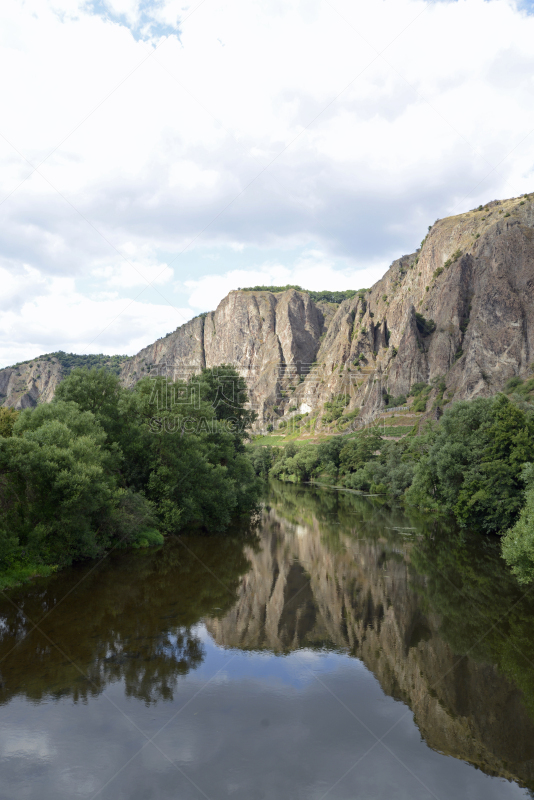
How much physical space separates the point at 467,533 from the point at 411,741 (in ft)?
101

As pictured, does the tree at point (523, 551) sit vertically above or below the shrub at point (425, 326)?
below

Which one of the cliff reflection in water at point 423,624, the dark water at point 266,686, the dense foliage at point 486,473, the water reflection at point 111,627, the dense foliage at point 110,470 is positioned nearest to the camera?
the dark water at point 266,686

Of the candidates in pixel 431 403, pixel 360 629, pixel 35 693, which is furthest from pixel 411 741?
pixel 431 403

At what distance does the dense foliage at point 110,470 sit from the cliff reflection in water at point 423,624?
309 inches

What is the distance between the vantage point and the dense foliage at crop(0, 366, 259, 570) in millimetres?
23386

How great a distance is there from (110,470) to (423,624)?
2127 centimetres

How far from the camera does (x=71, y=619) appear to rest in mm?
18000

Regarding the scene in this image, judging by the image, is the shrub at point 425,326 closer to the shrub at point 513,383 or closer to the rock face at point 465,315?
the rock face at point 465,315

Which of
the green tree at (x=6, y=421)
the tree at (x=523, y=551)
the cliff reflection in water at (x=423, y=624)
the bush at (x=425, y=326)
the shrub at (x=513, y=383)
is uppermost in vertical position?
the bush at (x=425, y=326)

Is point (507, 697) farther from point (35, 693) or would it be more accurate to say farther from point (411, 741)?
point (35, 693)

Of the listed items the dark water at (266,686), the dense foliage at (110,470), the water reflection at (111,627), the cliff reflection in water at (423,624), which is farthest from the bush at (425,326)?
the water reflection at (111,627)

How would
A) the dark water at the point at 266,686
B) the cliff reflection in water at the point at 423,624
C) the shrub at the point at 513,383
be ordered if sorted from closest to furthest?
the dark water at the point at 266,686
the cliff reflection in water at the point at 423,624
the shrub at the point at 513,383

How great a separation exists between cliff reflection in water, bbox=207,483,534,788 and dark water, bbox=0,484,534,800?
8cm

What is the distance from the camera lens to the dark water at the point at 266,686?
9859mm
